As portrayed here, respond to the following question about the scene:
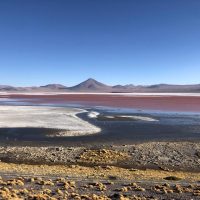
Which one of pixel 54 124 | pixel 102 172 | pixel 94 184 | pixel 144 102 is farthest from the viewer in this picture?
pixel 144 102

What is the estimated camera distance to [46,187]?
1264 cm

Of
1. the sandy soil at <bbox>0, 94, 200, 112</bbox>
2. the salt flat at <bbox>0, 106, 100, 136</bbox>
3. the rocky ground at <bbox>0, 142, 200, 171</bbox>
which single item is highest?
the sandy soil at <bbox>0, 94, 200, 112</bbox>

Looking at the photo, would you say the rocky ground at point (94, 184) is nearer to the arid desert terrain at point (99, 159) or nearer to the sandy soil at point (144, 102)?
the arid desert terrain at point (99, 159)

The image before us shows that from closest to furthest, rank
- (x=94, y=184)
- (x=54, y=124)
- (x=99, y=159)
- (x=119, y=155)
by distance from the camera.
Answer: (x=94, y=184) → (x=99, y=159) → (x=119, y=155) → (x=54, y=124)

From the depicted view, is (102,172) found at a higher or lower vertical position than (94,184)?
lower

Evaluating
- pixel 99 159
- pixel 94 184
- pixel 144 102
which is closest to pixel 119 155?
pixel 99 159

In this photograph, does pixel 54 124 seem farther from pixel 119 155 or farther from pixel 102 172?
pixel 102 172

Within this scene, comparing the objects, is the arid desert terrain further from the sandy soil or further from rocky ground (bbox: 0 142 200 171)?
the sandy soil

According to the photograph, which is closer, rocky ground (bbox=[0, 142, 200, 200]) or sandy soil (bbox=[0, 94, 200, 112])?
rocky ground (bbox=[0, 142, 200, 200])

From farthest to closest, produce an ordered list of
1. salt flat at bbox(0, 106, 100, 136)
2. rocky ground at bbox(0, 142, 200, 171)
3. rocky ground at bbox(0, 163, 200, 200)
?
1. salt flat at bbox(0, 106, 100, 136)
2. rocky ground at bbox(0, 142, 200, 171)
3. rocky ground at bbox(0, 163, 200, 200)

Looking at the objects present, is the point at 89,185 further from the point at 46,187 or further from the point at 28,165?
the point at 28,165

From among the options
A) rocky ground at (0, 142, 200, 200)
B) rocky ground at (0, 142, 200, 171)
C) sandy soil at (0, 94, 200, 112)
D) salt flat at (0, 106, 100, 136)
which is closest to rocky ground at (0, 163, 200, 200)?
rocky ground at (0, 142, 200, 200)

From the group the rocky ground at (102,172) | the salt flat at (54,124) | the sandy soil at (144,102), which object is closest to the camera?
the rocky ground at (102,172)

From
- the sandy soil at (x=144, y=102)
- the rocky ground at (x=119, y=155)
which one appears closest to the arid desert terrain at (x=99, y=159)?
the rocky ground at (x=119, y=155)
